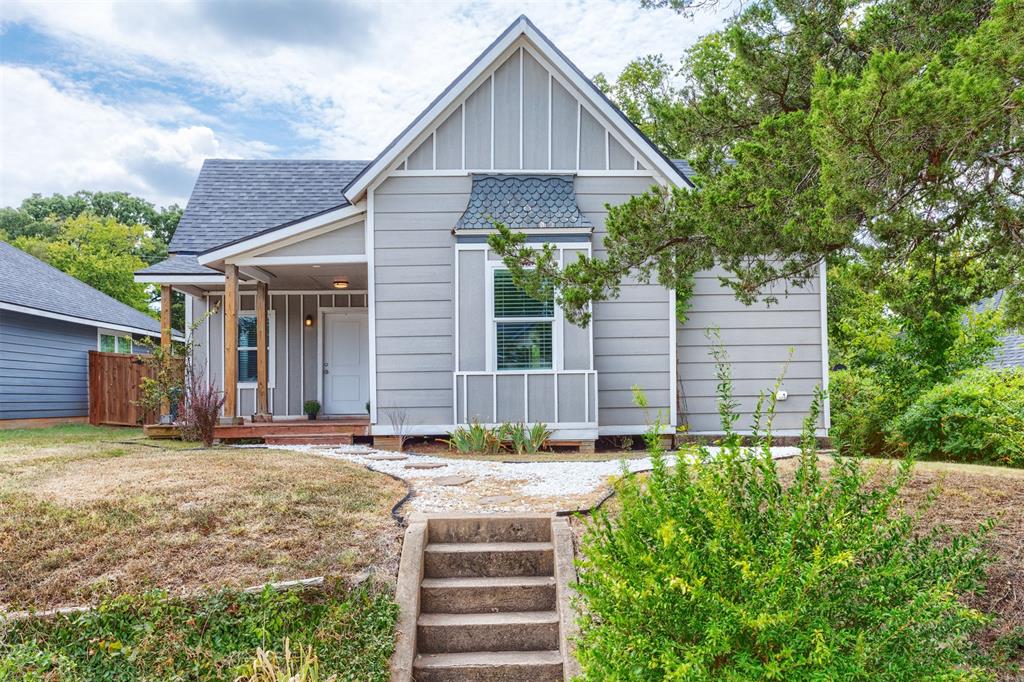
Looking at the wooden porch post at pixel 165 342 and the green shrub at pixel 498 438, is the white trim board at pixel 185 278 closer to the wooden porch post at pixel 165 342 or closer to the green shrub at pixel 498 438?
the wooden porch post at pixel 165 342

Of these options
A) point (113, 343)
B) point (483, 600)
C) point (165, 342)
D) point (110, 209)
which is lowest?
point (483, 600)

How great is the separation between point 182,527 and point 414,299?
5.57 m

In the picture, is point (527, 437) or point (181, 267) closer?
point (527, 437)

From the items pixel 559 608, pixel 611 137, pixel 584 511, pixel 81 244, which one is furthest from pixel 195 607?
pixel 81 244

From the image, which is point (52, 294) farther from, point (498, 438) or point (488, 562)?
point (488, 562)

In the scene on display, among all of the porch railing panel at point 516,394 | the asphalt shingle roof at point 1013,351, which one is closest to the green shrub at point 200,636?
the porch railing panel at point 516,394

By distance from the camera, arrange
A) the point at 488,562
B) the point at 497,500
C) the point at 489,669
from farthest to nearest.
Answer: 1. the point at 497,500
2. the point at 488,562
3. the point at 489,669

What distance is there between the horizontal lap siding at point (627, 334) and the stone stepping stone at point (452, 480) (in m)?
3.64

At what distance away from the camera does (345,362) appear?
13.1 meters

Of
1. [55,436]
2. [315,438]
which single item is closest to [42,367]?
[55,436]

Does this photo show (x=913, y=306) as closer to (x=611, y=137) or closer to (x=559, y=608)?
(x=559, y=608)

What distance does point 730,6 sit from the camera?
5.45 m

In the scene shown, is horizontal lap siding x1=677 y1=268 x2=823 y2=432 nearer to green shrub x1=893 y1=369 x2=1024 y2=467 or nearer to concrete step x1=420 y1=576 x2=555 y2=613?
green shrub x1=893 y1=369 x2=1024 y2=467

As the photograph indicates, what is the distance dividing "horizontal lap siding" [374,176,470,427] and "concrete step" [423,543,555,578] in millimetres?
5284
